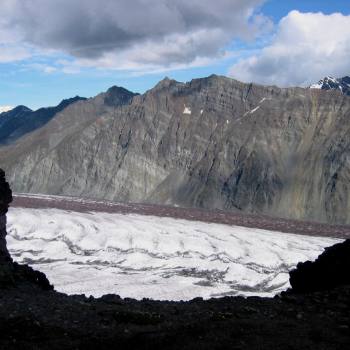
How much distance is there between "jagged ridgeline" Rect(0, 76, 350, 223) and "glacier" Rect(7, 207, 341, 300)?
98.2ft

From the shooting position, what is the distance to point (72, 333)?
12.6 metres

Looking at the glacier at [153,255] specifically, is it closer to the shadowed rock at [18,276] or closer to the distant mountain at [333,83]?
the shadowed rock at [18,276]

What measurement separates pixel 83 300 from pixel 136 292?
2767 cm

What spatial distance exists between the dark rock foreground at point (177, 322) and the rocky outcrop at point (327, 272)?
15 cm

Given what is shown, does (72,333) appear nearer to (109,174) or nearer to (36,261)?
(36,261)

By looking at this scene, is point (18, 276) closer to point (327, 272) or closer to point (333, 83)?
point (327, 272)

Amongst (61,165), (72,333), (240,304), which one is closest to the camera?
(72,333)

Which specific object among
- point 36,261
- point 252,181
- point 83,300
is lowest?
point 36,261

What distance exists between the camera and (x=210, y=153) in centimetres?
13300

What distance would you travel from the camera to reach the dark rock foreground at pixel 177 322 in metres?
11.7

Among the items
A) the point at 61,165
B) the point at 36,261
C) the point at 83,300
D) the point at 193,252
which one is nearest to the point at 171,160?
the point at 61,165

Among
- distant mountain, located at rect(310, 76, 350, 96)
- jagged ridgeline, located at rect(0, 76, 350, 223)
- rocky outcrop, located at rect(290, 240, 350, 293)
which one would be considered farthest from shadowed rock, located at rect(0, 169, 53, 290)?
distant mountain, located at rect(310, 76, 350, 96)

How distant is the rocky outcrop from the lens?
55.8 ft

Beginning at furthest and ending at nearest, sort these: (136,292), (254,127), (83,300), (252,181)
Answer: (254,127), (252,181), (136,292), (83,300)
